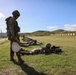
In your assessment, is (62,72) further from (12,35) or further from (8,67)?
(12,35)

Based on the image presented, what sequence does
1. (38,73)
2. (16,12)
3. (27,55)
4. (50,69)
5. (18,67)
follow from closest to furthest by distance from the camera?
(38,73)
(50,69)
(18,67)
(16,12)
(27,55)

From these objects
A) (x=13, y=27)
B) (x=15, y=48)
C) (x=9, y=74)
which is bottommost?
(x=9, y=74)

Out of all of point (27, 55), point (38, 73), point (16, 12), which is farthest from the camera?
point (27, 55)

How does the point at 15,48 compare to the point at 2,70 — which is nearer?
the point at 2,70

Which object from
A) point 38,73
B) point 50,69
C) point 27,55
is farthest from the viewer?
point 27,55

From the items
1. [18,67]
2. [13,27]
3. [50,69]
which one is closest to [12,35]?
[13,27]

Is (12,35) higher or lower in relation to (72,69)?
higher

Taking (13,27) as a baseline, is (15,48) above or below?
below

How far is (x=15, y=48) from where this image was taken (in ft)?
39.6

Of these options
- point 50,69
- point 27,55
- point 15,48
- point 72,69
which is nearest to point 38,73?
point 50,69

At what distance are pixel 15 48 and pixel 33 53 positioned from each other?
3813 millimetres

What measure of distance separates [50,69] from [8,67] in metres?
2.00

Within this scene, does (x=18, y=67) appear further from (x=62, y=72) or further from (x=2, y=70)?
(x=62, y=72)

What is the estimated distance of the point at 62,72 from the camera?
9.43m
